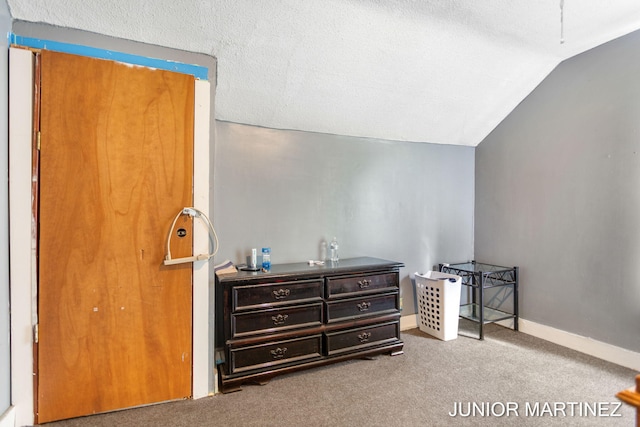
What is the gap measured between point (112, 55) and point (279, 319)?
189cm

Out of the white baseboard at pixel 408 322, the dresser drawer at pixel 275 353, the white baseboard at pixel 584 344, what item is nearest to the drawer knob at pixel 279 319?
the dresser drawer at pixel 275 353

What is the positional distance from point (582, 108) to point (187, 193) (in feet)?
10.3

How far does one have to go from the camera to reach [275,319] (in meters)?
2.22

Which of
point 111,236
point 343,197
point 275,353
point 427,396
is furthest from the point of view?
point 343,197

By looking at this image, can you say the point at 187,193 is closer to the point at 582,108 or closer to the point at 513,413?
the point at 513,413

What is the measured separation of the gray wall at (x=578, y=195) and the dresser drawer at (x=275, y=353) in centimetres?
215

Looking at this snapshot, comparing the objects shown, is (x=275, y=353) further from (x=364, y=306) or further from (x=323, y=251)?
(x=323, y=251)

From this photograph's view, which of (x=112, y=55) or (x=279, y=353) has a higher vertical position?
(x=112, y=55)

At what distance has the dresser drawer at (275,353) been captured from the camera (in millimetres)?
2105

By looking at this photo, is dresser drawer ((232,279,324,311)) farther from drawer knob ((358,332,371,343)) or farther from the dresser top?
drawer knob ((358,332,371,343))

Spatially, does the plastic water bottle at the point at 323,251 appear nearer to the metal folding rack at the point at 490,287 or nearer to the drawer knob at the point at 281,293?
the drawer knob at the point at 281,293

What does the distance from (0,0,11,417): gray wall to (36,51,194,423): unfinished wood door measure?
13cm

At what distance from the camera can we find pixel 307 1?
1867mm

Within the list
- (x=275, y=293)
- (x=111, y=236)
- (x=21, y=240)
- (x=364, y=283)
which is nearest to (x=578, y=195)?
(x=364, y=283)
